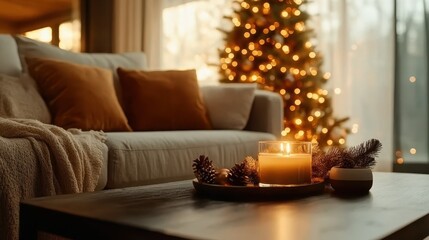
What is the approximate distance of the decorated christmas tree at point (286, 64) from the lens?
3.61 meters

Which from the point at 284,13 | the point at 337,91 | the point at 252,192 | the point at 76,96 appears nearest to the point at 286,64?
the point at 284,13

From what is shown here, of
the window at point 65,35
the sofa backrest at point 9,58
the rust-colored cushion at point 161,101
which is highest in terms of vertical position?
the window at point 65,35

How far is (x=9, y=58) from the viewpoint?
2590mm

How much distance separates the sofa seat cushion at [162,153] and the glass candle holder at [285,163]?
893mm

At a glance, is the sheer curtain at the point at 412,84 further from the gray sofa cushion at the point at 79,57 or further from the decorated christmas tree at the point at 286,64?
the gray sofa cushion at the point at 79,57

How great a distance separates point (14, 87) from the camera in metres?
2.37

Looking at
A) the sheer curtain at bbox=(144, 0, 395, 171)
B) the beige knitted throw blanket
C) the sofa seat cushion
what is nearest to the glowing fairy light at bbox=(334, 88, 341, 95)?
the sheer curtain at bbox=(144, 0, 395, 171)

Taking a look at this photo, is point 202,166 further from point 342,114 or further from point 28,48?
point 342,114

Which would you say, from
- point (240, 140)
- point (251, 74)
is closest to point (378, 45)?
point (251, 74)

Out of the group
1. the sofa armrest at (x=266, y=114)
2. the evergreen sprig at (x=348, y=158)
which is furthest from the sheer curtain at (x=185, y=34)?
the evergreen sprig at (x=348, y=158)

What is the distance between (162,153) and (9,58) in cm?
102

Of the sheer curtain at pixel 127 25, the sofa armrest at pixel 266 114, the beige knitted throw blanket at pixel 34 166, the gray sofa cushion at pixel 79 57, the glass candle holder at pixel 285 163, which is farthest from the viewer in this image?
the sheer curtain at pixel 127 25

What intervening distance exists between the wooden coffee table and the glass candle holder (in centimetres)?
9

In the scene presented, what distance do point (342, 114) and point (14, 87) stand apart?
7.87 ft
